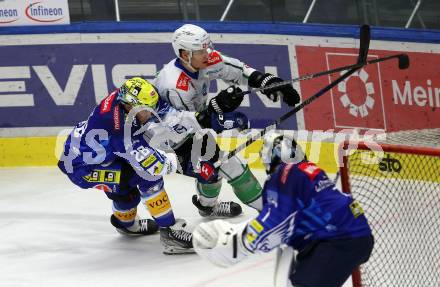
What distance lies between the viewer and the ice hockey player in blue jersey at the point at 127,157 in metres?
5.06

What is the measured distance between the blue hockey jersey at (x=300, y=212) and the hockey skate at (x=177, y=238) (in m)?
1.77

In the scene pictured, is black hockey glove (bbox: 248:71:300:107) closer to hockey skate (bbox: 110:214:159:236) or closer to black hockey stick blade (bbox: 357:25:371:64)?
black hockey stick blade (bbox: 357:25:371:64)

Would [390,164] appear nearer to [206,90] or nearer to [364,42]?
[364,42]

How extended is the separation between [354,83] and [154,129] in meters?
1.97

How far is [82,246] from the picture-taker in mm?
5629

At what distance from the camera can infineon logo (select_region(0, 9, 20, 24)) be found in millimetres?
7230

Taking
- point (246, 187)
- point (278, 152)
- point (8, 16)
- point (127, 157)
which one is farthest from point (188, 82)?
point (8, 16)

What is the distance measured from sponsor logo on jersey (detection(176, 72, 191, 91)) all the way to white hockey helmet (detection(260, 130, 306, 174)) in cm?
181

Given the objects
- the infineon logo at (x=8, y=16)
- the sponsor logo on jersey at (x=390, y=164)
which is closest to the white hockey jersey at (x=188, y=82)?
the sponsor logo on jersey at (x=390, y=164)

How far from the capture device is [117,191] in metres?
5.32

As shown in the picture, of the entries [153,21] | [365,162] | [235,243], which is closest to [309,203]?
[235,243]

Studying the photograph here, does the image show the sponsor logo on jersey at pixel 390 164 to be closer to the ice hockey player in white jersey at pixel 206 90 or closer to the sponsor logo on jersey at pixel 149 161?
the ice hockey player in white jersey at pixel 206 90

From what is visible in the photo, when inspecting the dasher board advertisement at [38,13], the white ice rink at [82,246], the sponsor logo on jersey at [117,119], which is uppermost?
the dasher board advertisement at [38,13]

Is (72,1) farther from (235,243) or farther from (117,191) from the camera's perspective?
(235,243)
